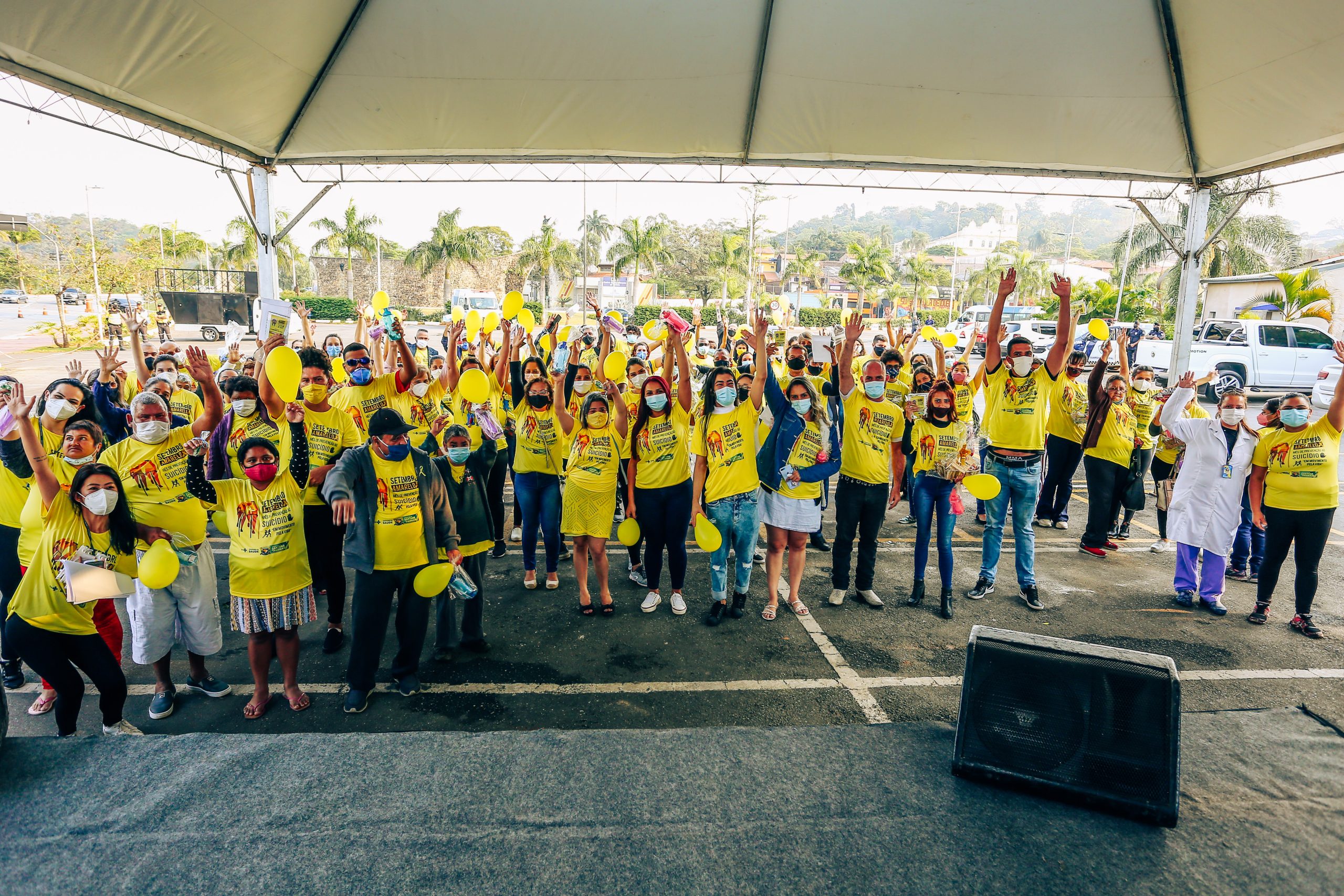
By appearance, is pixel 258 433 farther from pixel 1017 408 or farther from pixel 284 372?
pixel 1017 408

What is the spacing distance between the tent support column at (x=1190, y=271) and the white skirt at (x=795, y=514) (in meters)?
9.55

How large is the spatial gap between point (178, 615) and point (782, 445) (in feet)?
12.3

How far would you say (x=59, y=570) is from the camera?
3025 mm

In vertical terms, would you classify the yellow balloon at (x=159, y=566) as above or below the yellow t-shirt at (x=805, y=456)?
below

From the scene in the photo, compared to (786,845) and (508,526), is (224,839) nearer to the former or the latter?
(786,845)

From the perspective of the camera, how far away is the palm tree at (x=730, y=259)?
44.2 metres

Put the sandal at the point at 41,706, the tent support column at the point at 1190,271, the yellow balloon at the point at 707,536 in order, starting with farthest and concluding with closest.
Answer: the tent support column at the point at 1190,271 → the yellow balloon at the point at 707,536 → the sandal at the point at 41,706

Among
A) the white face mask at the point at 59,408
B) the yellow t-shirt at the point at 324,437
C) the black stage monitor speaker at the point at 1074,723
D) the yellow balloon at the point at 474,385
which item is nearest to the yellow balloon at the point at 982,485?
the black stage monitor speaker at the point at 1074,723

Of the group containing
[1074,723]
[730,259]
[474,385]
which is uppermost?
[730,259]

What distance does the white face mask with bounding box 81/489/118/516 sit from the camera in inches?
123

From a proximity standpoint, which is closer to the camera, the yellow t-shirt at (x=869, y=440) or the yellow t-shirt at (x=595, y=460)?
the yellow t-shirt at (x=595, y=460)

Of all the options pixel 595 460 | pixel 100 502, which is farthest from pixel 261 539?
pixel 595 460

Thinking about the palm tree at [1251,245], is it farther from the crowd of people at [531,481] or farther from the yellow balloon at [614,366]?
the yellow balloon at [614,366]

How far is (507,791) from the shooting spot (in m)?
2.24
